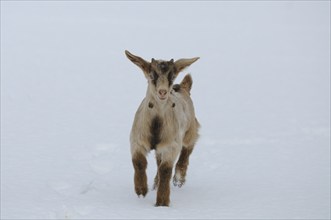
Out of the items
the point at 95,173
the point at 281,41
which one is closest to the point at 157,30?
the point at 281,41

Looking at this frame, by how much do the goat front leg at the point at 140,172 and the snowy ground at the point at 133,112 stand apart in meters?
0.16

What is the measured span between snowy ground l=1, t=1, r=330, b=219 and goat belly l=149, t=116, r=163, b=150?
2.70 feet

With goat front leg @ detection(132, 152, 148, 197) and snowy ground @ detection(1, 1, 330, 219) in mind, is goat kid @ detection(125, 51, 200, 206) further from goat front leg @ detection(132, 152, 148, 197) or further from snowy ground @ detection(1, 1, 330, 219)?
snowy ground @ detection(1, 1, 330, 219)

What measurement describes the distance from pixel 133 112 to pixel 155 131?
6836mm

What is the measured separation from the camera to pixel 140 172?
7.52 meters

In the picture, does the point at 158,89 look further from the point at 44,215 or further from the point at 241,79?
the point at 241,79

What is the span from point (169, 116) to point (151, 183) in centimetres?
199

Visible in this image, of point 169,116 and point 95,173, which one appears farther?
point 95,173

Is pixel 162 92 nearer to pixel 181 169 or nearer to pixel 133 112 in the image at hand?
pixel 181 169

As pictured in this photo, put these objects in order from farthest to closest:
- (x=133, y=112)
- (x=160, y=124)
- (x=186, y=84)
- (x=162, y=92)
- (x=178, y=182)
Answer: (x=133, y=112) → (x=186, y=84) → (x=178, y=182) → (x=160, y=124) → (x=162, y=92)

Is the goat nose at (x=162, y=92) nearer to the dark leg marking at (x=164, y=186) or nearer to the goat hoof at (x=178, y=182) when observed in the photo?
the dark leg marking at (x=164, y=186)

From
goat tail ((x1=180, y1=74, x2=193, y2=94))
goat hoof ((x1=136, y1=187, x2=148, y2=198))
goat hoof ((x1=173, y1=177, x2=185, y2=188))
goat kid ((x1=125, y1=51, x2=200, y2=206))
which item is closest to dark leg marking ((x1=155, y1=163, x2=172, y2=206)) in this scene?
goat kid ((x1=125, y1=51, x2=200, y2=206))

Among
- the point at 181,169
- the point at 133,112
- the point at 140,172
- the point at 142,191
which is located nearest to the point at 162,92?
the point at 140,172

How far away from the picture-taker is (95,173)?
9.12 metres
